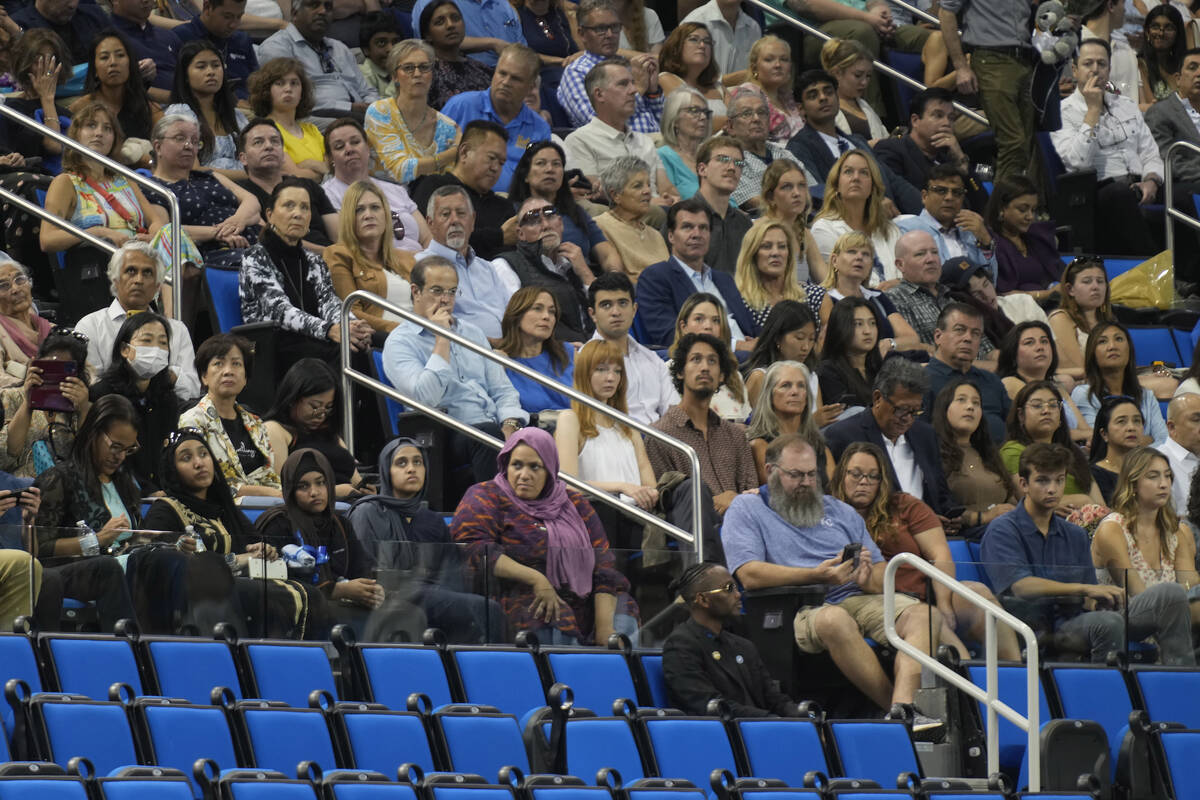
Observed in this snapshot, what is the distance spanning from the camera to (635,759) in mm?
6578

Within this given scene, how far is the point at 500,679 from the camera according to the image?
7.00 meters

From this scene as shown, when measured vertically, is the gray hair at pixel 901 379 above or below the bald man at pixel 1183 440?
above

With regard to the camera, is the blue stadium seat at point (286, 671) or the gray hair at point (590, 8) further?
the gray hair at point (590, 8)

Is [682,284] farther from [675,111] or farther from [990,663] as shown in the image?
[990,663]

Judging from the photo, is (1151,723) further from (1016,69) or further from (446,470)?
(1016,69)

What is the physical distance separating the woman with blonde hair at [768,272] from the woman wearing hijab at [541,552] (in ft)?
8.18

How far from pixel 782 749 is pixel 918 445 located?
2.27 meters

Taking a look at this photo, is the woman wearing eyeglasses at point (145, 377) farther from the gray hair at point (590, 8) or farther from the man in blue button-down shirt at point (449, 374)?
the gray hair at point (590, 8)

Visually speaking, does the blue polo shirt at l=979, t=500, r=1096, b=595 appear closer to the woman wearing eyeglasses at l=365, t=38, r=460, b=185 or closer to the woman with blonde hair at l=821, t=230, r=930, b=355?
the woman with blonde hair at l=821, t=230, r=930, b=355

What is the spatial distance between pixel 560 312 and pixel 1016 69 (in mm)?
4345

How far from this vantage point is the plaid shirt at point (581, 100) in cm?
1158

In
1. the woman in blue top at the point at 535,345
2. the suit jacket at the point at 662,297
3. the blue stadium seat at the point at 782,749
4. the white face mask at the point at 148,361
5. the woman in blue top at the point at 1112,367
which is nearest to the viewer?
the blue stadium seat at the point at 782,749

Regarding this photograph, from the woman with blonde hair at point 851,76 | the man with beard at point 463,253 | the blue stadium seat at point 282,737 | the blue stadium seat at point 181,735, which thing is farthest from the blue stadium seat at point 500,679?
the woman with blonde hair at point 851,76

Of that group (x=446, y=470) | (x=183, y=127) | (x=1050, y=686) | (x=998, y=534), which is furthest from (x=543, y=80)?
(x=1050, y=686)
